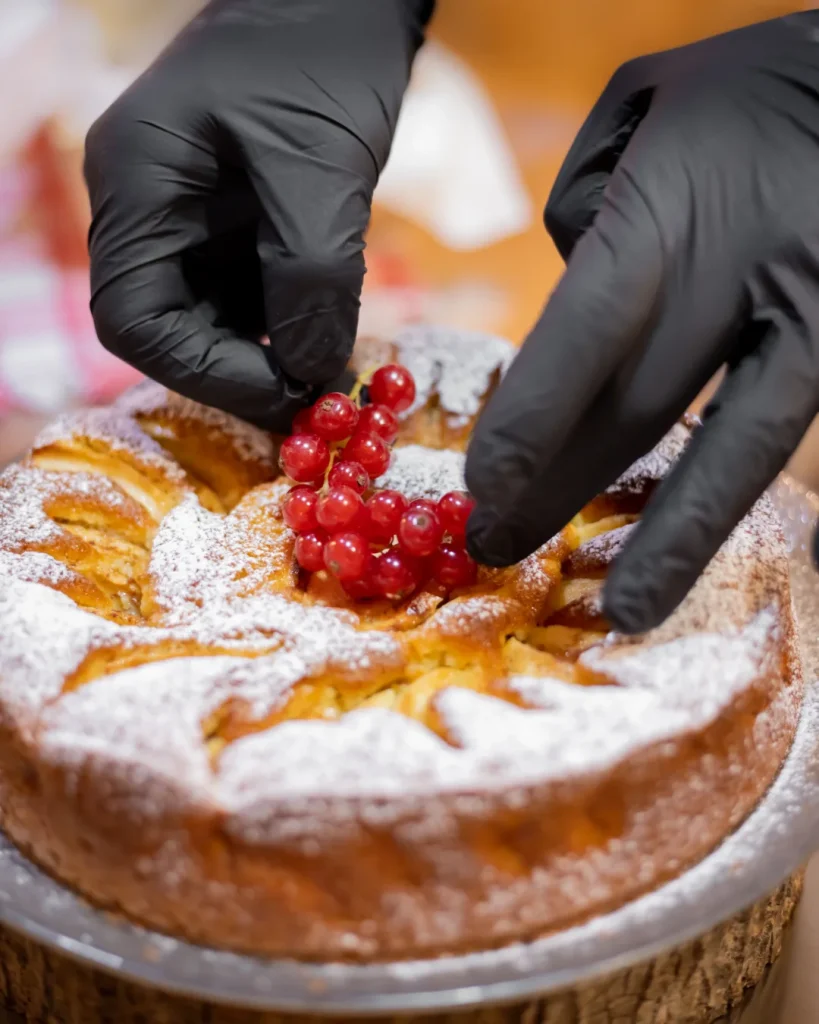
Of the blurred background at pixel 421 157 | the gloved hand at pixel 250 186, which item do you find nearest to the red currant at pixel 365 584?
the gloved hand at pixel 250 186

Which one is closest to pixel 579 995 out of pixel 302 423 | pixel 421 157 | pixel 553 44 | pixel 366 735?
pixel 366 735

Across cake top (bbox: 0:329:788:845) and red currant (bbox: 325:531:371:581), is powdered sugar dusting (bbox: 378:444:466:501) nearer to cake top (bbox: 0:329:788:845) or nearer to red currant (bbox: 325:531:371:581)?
cake top (bbox: 0:329:788:845)

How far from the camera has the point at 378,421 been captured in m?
1.38

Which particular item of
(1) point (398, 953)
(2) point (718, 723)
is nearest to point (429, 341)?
(2) point (718, 723)

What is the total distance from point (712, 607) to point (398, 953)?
0.51 meters

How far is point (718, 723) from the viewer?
101 cm

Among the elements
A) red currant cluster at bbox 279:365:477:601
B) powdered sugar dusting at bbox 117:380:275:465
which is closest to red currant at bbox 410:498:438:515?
red currant cluster at bbox 279:365:477:601

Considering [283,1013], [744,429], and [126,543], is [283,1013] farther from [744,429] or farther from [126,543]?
[744,429]

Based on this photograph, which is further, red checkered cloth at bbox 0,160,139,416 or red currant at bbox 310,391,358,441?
red checkered cloth at bbox 0,160,139,416

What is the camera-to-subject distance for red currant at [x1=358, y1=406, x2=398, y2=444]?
1.38m

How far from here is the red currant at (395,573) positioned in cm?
117

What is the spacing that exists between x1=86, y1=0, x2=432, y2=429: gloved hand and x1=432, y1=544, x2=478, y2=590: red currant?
13.3 inches

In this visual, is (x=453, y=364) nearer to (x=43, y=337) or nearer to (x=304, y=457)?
(x=304, y=457)

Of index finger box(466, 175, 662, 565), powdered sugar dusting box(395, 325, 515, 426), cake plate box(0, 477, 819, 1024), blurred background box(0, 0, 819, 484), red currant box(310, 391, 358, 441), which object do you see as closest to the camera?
cake plate box(0, 477, 819, 1024)
